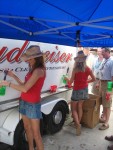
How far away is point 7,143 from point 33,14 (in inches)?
81.4

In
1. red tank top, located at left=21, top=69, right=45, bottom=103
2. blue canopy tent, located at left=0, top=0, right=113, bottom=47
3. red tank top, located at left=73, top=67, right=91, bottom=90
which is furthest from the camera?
red tank top, located at left=73, top=67, right=91, bottom=90

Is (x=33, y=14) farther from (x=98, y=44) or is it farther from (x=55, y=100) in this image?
(x=98, y=44)

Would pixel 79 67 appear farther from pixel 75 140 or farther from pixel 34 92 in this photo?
pixel 34 92

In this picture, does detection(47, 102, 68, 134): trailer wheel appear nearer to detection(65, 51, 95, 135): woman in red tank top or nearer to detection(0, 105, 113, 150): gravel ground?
detection(0, 105, 113, 150): gravel ground

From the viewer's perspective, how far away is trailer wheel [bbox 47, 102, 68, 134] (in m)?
4.37

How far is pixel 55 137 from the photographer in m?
4.48

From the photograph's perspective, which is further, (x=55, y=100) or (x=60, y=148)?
(x=55, y=100)

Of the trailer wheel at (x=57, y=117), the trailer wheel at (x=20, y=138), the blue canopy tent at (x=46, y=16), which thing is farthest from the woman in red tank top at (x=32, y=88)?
the trailer wheel at (x=57, y=117)

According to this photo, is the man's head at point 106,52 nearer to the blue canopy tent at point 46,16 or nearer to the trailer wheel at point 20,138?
the blue canopy tent at point 46,16

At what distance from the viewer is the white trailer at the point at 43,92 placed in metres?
3.32

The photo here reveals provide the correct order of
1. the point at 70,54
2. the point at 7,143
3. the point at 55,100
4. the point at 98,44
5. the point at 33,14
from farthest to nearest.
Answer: the point at 98,44
the point at 70,54
the point at 55,100
the point at 7,143
the point at 33,14

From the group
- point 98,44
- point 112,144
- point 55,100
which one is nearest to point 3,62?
point 55,100

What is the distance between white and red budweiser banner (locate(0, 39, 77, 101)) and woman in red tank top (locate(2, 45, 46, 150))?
28 centimetres

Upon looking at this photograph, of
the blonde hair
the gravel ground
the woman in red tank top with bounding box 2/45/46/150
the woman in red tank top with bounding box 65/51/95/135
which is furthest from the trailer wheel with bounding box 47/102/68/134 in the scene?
the woman in red tank top with bounding box 2/45/46/150
